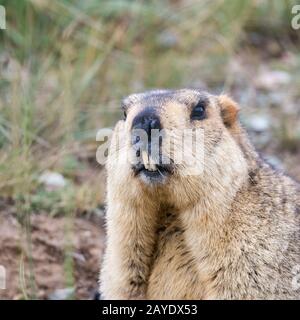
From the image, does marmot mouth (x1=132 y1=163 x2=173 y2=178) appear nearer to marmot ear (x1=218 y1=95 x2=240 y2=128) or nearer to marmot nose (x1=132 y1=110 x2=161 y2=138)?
marmot nose (x1=132 y1=110 x2=161 y2=138)

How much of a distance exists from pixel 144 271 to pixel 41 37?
13.0 feet

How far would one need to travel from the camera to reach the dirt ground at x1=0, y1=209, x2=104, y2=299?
612 centimetres

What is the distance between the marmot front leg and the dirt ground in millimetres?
1042

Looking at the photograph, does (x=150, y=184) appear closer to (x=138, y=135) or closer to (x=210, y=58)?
(x=138, y=135)

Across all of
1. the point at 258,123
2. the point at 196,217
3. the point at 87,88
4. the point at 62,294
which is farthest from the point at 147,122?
the point at 258,123

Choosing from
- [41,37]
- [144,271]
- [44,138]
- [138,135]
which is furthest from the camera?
[41,37]

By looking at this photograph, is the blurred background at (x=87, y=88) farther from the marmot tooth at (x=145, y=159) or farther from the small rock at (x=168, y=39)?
the marmot tooth at (x=145, y=159)

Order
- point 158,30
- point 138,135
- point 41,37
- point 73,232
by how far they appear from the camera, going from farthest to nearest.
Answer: point 158,30
point 41,37
point 73,232
point 138,135

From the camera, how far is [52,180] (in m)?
7.11

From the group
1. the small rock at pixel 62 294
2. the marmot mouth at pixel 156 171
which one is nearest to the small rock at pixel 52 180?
the small rock at pixel 62 294

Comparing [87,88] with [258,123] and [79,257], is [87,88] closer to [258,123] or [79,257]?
[258,123]
